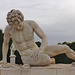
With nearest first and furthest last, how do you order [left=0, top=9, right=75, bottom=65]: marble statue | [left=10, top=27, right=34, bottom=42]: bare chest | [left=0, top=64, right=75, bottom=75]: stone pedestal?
[left=0, top=64, right=75, bottom=75]: stone pedestal < [left=0, top=9, right=75, bottom=65]: marble statue < [left=10, top=27, right=34, bottom=42]: bare chest

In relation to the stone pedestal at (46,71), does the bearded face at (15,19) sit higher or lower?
→ higher

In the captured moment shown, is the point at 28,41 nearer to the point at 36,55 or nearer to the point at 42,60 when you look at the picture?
the point at 36,55

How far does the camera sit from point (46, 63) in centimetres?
572

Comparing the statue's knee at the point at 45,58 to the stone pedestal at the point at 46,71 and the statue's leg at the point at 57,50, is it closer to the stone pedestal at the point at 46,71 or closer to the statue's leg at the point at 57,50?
the stone pedestal at the point at 46,71

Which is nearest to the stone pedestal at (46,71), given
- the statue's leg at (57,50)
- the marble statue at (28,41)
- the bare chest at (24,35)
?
the marble statue at (28,41)

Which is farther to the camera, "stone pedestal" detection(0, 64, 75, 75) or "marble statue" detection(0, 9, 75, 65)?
"marble statue" detection(0, 9, 75, 65)

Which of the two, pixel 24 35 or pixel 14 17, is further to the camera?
pixel 24 35

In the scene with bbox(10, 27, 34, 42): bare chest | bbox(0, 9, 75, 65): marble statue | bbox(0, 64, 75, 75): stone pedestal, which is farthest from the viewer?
bbox(10, 27, 34, 42): bare chest

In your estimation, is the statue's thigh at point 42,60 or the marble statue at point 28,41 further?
the marble statue at point 28,41

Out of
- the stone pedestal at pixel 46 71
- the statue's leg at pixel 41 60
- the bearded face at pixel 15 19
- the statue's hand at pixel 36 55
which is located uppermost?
the bearded face at pixel 15 19

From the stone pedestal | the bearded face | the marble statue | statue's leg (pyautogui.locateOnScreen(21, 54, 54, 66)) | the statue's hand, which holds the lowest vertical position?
the stone pedestal

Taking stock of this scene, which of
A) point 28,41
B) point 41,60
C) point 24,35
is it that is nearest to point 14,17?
point 24,35

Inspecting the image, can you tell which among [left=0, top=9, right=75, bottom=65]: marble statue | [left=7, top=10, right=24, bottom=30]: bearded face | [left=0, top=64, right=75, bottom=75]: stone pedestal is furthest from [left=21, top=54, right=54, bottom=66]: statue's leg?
[left=7, top=10, right=24, bottom=30]: bearded face

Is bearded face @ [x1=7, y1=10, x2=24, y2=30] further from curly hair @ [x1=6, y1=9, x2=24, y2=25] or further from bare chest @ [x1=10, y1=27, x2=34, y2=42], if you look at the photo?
bare chest @ [x1=10, y1=27, x2=34, y2=42]
